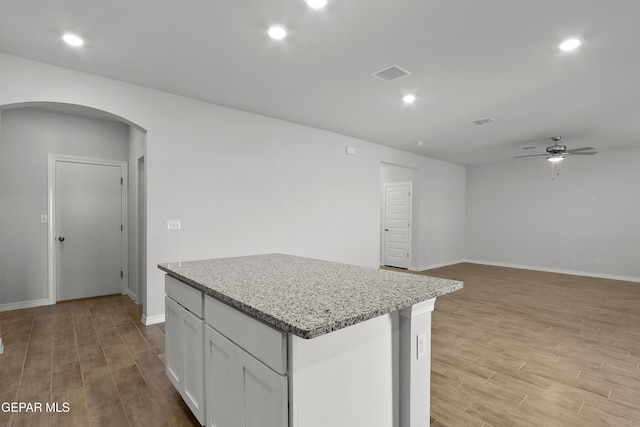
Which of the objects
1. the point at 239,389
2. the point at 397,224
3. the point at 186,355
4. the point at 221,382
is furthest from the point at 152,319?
the point at 397,224

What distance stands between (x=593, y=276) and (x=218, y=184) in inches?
322

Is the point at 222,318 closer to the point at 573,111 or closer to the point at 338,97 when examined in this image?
the point at 338,97

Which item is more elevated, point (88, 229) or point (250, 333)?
point (88, 229)

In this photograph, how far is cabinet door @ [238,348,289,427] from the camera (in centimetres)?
113

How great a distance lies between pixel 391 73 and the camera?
3217mm

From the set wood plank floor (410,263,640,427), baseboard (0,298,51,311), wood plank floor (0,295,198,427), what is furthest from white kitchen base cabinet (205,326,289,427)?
baseboard (0,298,51,311)

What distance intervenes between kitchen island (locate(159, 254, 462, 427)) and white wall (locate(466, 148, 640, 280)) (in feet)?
25.2

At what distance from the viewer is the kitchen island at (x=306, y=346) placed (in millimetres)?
1135

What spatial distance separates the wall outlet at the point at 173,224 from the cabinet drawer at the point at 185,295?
1.68m

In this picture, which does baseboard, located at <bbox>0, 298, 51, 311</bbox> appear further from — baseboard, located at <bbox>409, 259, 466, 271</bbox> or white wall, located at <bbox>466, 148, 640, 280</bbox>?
white wall, located at <bbox>466, 148, 640, 280</bbox>

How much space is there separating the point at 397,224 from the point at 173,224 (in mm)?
5677

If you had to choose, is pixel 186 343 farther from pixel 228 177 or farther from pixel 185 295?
pixel 228 177

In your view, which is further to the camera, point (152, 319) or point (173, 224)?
point (173, 224)

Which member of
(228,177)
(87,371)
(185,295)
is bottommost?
(87,371)
